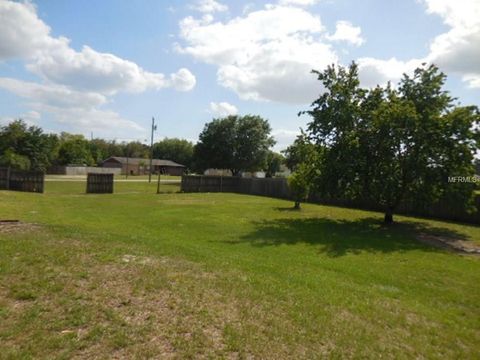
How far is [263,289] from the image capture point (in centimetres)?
575

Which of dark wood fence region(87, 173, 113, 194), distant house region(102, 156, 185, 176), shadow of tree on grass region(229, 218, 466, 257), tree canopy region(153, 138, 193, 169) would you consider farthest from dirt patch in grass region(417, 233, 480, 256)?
tree canopy region(153, 138, 193, 169)

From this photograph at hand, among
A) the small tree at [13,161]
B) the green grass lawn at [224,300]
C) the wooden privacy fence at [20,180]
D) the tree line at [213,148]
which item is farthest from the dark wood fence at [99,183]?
the small tree at [13,161]

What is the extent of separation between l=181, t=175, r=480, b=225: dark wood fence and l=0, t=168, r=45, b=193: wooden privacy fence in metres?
11.2

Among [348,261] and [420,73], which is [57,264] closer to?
[348,261]

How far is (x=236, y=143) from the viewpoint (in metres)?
46.0

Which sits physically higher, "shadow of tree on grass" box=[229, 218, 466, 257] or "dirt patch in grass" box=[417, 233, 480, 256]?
"dirt patch in grass" box=[417, 233, 480, 256]

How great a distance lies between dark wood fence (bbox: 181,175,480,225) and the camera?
17.9 meters

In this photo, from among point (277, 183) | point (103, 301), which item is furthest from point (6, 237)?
point (277, 183)

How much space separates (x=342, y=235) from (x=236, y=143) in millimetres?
34159

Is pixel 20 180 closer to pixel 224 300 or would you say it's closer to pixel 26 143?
pixel 224 300

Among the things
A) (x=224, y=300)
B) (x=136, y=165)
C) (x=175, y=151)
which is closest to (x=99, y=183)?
(x=224, y=300)

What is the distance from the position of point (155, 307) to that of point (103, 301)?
27.0 inches

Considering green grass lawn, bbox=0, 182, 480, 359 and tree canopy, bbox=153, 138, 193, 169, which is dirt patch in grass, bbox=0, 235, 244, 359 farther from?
tree canopy, bbox=153, 138, 193, 169

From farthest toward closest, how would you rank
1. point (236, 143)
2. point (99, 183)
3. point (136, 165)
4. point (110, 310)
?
point (136, 165)
point (236, 143)
point (99, 183)
point (110, 310)
